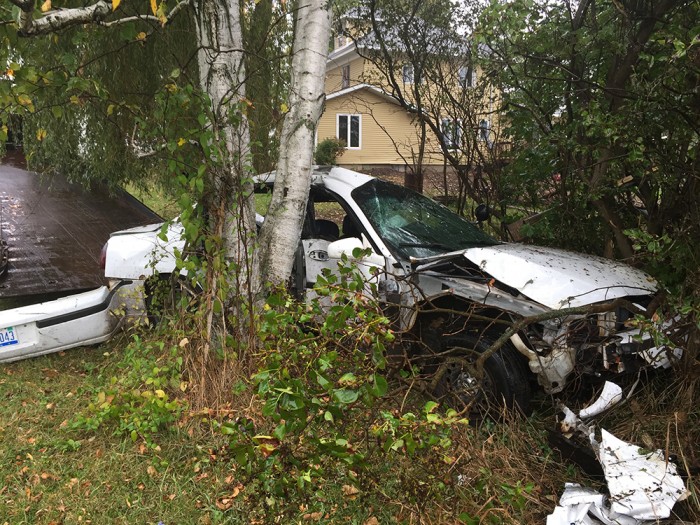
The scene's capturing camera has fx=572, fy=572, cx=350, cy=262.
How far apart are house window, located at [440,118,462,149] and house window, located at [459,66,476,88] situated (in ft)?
1.91

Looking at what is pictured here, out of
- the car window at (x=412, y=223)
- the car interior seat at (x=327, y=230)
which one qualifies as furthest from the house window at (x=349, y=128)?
the car window at (x=412, y=223)

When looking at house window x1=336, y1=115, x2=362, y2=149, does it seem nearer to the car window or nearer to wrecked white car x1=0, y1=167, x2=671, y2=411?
the car window

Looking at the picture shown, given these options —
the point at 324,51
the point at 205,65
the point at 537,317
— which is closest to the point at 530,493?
the point at 537,317

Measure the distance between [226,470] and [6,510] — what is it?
1.18 meters

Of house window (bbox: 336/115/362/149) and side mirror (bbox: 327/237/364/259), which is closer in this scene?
side mirror (bbox: 327/237/364/259)

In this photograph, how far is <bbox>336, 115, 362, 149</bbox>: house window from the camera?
83.9 feet

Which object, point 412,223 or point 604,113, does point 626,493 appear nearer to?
point 412,223

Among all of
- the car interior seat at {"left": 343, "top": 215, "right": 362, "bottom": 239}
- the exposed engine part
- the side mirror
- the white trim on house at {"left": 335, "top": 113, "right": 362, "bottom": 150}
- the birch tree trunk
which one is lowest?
the exposed engine part

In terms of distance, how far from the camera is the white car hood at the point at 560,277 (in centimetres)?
355

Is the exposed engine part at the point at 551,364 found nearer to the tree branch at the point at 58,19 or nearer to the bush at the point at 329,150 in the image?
the tree branch at the point at 58,19

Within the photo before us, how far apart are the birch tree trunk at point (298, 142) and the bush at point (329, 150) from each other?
18426 mm

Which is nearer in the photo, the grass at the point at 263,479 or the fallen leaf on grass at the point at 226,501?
the grass at the point at 263,479

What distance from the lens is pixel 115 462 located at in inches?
139

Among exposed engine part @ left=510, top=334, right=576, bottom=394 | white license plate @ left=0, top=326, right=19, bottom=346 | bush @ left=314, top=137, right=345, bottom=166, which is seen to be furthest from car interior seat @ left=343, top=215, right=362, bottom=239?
bush @ left=314, top=137, right=345, bottom=166
